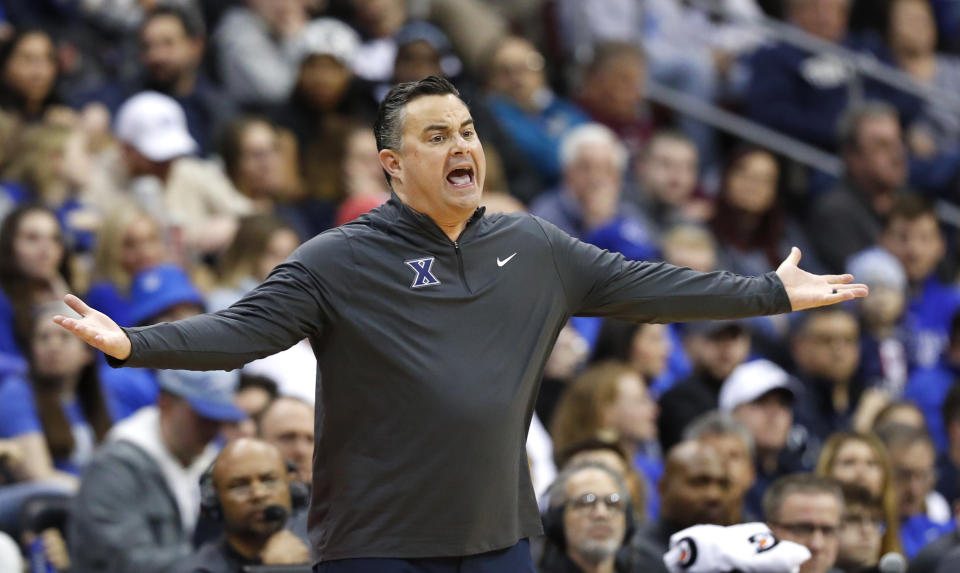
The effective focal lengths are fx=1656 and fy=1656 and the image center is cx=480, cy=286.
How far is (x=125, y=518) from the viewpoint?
6043 mm

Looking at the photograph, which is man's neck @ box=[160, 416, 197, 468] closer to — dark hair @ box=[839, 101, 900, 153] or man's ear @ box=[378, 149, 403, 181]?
man's ear @ box=[378, 149, 403, 181]

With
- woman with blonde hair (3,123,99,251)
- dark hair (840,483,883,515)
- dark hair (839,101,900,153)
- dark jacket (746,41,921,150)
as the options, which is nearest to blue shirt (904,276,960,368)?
dark hair (839,101,900,153)

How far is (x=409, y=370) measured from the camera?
3.87m

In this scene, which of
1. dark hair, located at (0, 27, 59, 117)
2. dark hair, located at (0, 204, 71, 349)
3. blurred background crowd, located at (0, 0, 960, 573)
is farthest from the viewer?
dark hair, located at (0, 27, 59, 117)

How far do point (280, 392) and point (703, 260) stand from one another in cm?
316

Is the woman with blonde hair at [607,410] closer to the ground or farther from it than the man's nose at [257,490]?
farther from it

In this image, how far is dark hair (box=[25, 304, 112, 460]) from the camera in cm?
704

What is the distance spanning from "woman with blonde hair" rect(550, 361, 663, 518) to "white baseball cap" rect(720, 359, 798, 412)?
600 millimetres

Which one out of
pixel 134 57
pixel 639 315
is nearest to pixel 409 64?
pixel 134 57

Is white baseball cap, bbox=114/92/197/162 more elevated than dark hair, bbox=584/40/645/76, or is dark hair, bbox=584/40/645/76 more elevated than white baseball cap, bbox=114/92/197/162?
dark hair, bbox=584/40/645/76

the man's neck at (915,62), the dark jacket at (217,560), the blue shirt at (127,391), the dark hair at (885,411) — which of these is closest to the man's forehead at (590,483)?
the dark jacket at (217,560)

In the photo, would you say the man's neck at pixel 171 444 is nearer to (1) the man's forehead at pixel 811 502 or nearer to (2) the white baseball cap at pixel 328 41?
(1) the man's forehead at pixel 811 502

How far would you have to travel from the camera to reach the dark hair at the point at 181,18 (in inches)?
367

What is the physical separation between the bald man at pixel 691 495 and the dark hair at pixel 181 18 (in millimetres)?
4441
